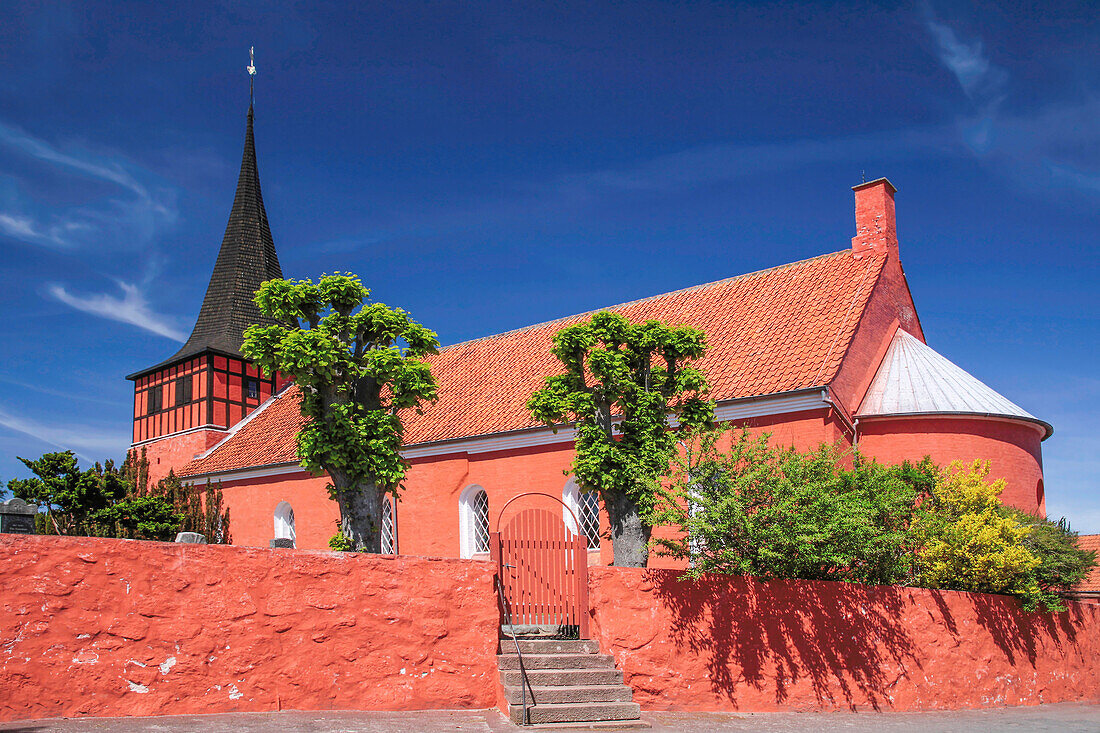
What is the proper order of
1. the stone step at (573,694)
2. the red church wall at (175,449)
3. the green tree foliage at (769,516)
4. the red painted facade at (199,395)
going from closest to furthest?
the stone step at (573,694) < the green tree foliage at (769,516) < the red church wall at (175,449) < the red painted facade at (199,395)

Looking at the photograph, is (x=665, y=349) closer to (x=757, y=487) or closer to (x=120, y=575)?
(x=757, y=487)

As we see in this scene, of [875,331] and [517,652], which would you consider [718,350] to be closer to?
[875,331]

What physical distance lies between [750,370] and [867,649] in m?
7.25

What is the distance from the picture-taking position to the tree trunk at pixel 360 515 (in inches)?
542

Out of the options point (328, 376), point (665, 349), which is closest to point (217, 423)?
point (328, 376)

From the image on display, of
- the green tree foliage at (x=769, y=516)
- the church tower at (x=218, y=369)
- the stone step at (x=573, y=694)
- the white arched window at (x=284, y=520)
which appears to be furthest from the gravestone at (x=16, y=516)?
the church tower at (x=218, y=369)

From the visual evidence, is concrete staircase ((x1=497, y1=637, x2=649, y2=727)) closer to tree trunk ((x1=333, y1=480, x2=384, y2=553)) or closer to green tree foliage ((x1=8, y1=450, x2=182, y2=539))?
tree trunk ((x1=333, y1=480, x2=384, y2=553))

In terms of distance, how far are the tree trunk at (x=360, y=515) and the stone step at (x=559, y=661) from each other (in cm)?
483

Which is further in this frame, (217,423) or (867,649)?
(217,423)

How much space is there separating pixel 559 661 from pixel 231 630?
3457 millimetres

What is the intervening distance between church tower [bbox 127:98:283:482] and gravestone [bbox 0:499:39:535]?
19738mm

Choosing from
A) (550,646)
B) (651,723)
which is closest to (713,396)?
(550,646)

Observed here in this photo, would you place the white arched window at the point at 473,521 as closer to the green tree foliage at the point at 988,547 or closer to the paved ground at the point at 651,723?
the green tree foliage at the point at 988,547

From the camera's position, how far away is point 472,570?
9641 mm
